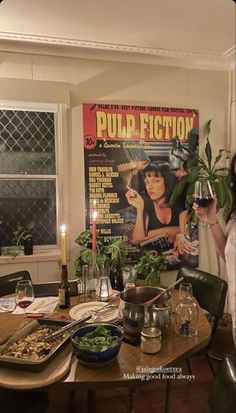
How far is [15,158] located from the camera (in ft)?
8.98

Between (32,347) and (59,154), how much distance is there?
1874 millimetres

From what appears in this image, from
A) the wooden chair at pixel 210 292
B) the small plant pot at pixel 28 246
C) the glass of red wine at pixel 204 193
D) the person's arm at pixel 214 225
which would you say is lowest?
the wooden chair at pixel 210 292

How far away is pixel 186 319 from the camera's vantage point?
1.36 meters

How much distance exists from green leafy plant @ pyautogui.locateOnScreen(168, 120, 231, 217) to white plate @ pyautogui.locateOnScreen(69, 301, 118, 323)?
1499 millimetres

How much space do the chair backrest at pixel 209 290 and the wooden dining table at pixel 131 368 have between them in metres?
0.62

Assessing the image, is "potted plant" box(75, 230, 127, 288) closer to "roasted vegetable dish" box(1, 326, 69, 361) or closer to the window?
the window

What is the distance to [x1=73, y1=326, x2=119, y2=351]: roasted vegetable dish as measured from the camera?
109 centimetres

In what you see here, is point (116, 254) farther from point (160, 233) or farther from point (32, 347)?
point (32, 347)

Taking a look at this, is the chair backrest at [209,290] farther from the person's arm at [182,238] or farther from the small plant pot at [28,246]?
the small plant pot at [28,246]

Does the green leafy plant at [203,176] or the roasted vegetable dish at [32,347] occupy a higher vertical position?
the green leafy plant at [203,176]

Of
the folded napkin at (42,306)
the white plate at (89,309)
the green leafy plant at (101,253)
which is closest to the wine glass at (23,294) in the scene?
the folded napkin at (42,306)

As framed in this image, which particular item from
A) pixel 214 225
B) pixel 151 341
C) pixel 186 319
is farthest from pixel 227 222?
pixel 151 341

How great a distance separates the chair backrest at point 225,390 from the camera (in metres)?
0.97

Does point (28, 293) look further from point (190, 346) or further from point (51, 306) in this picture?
point (190, 346)
